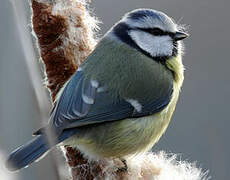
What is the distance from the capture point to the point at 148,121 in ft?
5.93

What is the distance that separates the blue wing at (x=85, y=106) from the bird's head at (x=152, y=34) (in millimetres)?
363

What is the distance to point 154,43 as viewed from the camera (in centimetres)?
199

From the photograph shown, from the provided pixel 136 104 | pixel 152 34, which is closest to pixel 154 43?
pixel 152 34

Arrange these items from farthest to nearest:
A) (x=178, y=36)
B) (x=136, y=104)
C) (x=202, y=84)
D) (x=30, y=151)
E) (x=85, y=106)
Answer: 1. (x=202, y=84)
2. (x=178, y=36)
3. (x=136, y=104)
4. (x=85, y=106)
5. (x=30, y=151)

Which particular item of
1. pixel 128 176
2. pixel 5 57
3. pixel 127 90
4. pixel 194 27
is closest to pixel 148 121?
pixel 127 90

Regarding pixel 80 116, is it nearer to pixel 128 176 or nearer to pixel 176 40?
pixel 128 176

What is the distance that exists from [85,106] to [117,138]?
182mm

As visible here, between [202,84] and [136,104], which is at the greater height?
[136,104]

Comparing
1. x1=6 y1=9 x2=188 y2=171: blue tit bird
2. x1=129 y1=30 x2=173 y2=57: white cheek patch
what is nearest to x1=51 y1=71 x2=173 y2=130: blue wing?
x1=6 y1=9 x2=188 y2=171: blue tit bird

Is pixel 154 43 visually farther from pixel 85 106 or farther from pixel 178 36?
pixel 85 106

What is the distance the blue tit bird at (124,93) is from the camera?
1642mm

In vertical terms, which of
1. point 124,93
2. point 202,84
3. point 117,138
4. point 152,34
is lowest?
point 202,84

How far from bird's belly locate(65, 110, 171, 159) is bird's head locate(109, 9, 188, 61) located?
1.15ft

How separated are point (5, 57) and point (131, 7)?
300 centimetres
